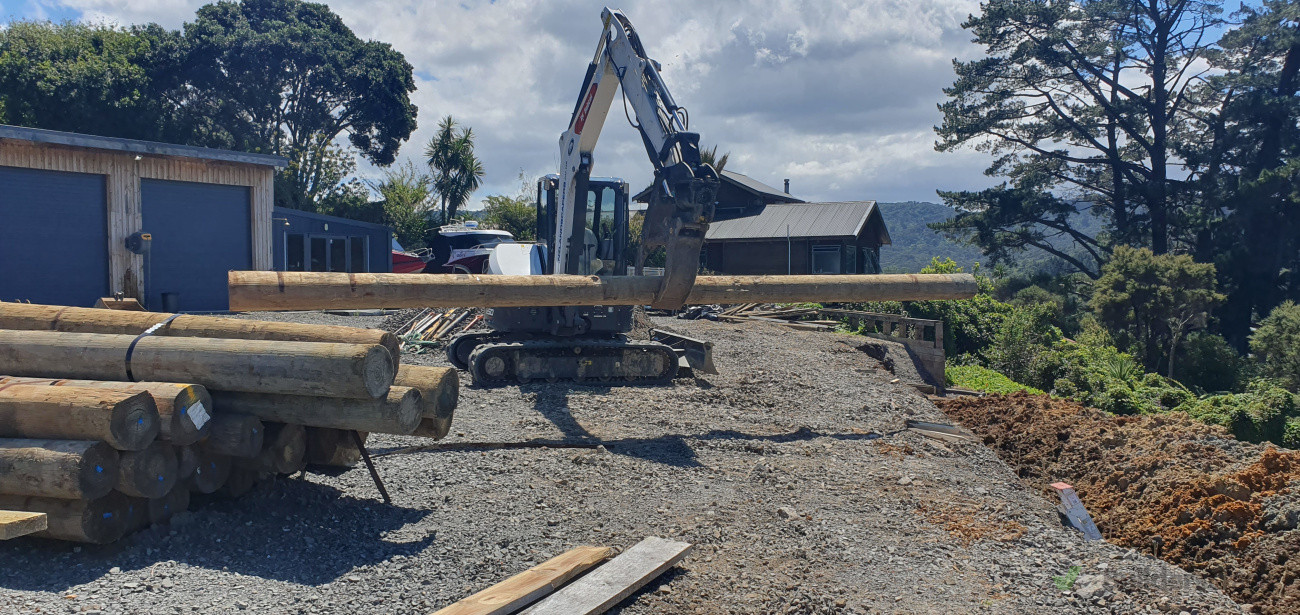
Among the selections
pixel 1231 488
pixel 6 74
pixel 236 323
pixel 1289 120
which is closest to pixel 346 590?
pixel 236 323

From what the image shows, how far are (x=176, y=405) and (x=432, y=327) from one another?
11.1 meters

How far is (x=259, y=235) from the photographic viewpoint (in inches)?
756

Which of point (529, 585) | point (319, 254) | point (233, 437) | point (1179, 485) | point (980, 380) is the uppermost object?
point (319, 254)

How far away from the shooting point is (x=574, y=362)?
39.1 feet

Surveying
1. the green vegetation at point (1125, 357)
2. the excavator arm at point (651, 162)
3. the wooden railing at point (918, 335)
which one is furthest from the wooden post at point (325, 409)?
the wooden railing at point (918, 335)

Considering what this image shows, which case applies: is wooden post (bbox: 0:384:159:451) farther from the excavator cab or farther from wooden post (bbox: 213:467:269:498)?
Result: the excavator cab

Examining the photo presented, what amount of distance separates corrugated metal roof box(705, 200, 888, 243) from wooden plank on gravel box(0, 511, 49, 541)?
101 ft

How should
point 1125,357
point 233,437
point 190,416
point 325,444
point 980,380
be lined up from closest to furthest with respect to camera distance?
point 190,416
point 233,437
point 325,444
point 980,380
point 1125,357

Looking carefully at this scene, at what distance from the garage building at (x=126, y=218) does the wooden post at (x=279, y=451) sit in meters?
13.2

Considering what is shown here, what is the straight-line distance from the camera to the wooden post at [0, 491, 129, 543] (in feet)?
15.0

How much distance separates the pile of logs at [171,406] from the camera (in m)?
4.63

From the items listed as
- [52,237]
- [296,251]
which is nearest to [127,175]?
[52,237]

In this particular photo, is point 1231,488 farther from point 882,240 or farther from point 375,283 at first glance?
point 882,240

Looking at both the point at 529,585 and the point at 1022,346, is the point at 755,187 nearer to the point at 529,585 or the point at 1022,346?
the point at 1022,346
